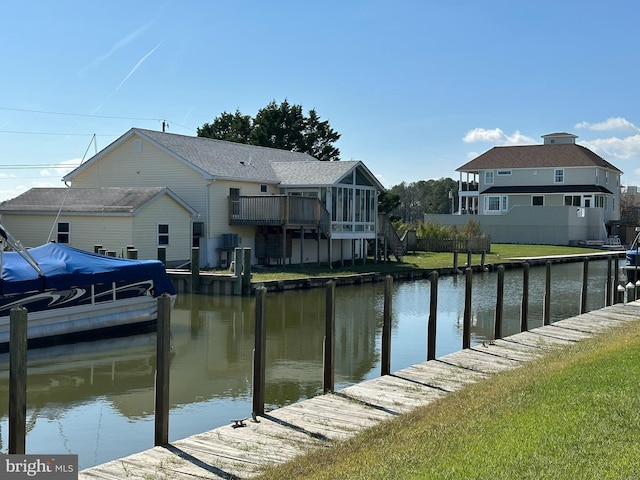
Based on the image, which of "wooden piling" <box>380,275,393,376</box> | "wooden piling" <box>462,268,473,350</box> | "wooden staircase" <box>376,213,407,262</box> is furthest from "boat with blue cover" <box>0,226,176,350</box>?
"wooden staircase" <box>376,213,407,262</box>

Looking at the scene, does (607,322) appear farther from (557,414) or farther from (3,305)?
(3,305)

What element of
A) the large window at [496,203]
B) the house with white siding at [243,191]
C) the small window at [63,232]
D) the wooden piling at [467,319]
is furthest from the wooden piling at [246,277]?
the large window at [496,203]

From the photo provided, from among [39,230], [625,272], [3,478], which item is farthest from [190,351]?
[625,272]

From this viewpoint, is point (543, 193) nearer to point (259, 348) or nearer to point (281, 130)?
point (281, 130)

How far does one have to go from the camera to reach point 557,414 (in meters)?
9.40

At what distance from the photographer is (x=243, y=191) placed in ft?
136

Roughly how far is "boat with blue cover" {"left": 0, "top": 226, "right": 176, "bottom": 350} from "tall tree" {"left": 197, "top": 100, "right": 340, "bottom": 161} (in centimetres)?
4957

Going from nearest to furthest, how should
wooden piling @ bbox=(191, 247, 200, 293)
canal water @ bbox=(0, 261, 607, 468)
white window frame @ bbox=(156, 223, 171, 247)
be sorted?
1. canal water @ bbox=(0, 261, 607, 468)
2. wooden piling @ bbox=(191, 247, 200, 293)
3. white window frame @ bbox=(156, 223, 171, 247)

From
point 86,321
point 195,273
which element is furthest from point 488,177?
point 86,321

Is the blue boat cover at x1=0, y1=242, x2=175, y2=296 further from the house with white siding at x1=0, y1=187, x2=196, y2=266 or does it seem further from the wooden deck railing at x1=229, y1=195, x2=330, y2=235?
the wooden deck railing at x1=229, y1=195, x2=330, y2=235

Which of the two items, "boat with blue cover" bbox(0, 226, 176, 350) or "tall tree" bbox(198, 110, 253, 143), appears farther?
"tall tree" bbox(198, 110, 253, 143)

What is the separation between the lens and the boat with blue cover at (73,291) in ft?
67.3

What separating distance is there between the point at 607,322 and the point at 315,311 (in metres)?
10.3

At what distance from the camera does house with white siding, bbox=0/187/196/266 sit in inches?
1407
